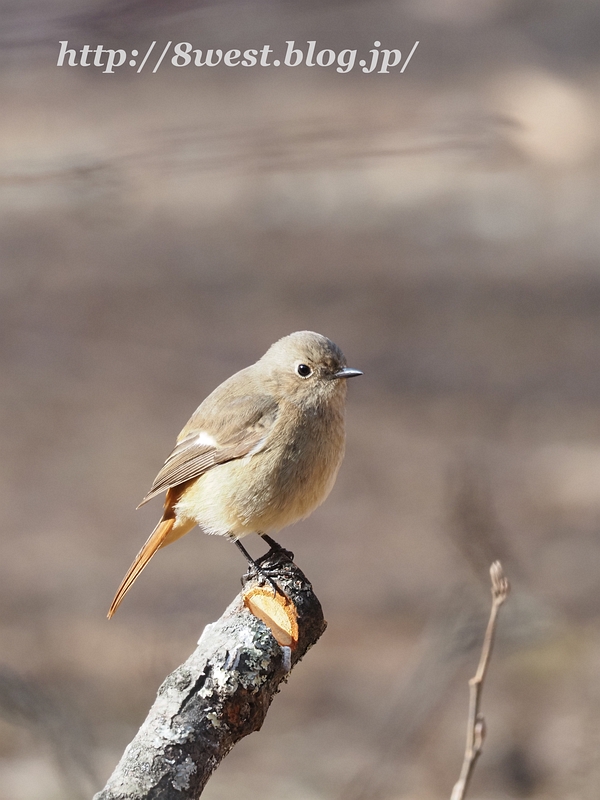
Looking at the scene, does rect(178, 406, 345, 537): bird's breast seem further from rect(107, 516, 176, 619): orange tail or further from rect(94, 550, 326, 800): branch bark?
rect(94, 550, 326, 800): branch bark

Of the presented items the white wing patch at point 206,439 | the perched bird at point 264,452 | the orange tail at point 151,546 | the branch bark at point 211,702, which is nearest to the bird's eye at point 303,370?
the perched bird at point 264,452

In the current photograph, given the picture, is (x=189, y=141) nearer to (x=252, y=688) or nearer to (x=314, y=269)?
(x=252, y=688)

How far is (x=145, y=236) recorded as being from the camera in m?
7.86

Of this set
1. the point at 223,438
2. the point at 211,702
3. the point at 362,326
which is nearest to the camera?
the point at 211,702

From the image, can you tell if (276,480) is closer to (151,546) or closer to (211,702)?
(151,546)

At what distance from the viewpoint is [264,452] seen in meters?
2.84

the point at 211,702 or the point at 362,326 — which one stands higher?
the point at 362,326

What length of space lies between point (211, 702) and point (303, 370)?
4.16 ft

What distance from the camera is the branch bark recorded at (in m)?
1.75

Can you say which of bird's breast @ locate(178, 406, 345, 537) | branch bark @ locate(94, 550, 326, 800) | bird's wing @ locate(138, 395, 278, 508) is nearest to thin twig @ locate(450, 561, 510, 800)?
branch bark @ locate(94, 550, 326, 800)

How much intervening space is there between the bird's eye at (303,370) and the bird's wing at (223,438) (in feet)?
0.38

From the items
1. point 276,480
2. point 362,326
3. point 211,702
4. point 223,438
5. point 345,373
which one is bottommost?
point 211,702

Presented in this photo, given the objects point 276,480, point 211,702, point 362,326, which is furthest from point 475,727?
point 362,326

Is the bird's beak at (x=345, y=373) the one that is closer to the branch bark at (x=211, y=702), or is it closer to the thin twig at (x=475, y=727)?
the branch bark at (x=211, y=702)
